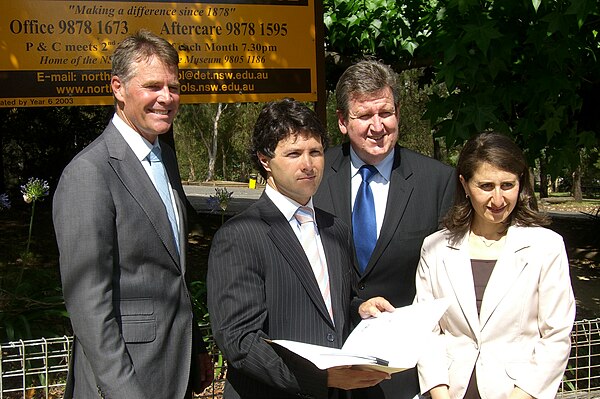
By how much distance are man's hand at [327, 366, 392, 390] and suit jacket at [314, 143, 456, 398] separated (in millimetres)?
706

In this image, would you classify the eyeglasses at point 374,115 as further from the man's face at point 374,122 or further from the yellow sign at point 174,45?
the yellow sign at point 174,45

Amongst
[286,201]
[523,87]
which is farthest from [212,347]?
[523,87]

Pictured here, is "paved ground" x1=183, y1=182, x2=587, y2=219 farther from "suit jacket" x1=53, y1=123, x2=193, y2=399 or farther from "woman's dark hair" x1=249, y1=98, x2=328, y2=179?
"woman's dark hair" x1=249, y1=98, x2=328, y2=179

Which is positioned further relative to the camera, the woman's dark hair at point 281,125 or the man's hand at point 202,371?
the man's hand at point 202,371

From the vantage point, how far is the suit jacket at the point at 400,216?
3164mm

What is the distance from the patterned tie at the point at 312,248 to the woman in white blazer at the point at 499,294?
49 cm

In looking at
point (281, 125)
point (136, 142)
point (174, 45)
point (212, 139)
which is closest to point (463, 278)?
point (281, 125)

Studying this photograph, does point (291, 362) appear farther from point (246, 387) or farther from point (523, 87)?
point (523, 87)

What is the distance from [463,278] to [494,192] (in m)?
0.36

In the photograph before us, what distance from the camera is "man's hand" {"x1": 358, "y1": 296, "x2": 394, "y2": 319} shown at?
8.92 feet

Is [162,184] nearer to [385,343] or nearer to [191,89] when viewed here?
[385,343]

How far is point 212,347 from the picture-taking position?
167 inches

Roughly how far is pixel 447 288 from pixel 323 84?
3.44 metres

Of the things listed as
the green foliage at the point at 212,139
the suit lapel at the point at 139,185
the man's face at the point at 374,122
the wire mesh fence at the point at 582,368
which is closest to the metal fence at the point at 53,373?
the wire mesh fence at the point at 582,368
